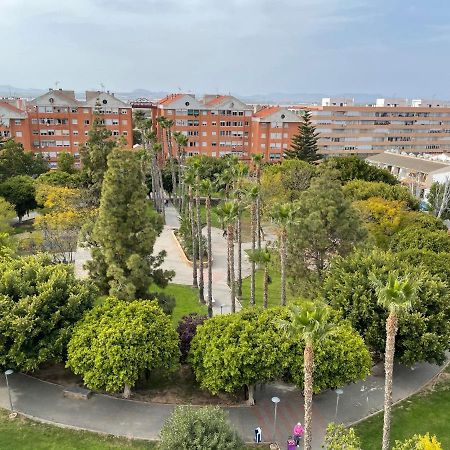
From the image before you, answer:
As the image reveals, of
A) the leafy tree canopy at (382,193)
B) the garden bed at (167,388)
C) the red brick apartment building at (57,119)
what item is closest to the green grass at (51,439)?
the garden bed at (167,388)

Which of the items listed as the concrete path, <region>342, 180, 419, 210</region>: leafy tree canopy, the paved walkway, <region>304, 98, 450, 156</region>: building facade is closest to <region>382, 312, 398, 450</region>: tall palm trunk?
the concrete path

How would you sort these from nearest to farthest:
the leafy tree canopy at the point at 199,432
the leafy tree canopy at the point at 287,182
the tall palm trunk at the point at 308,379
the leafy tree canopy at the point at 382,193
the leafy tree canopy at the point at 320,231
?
the tall palm trunk at the point at 308,379, the leafy tree canopy at the point at 199,432, the leafy tree canopy at the point at 320,231, the leafy tree canopy at the point at 382,193, the leafy tree canopy at the point at 287,182

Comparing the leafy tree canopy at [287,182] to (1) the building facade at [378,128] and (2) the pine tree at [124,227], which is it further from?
(1) the building facade at [378,128]

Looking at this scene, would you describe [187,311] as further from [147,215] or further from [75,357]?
[75,357]

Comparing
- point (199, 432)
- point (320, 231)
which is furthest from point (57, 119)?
point (199, 432)

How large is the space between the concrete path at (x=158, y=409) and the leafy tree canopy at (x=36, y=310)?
2108 millimetres

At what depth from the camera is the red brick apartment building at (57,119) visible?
79.8 meters

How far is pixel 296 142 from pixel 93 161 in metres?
34.9

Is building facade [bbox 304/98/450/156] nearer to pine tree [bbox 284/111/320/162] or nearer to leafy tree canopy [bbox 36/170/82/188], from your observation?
pine tree [bbox 284/111/320/162]

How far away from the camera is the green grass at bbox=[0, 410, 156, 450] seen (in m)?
20.1

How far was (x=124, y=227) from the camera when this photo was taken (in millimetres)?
25703

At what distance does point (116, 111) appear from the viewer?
85312 millimetres

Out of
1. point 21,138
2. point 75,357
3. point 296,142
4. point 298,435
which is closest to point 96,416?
point 75,357

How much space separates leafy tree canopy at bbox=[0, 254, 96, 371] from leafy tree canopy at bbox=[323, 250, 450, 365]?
47.7 ft
